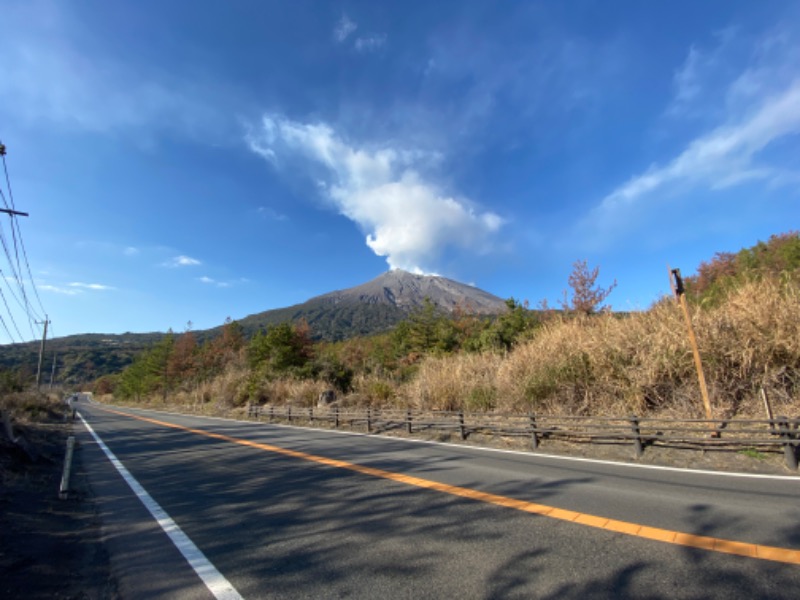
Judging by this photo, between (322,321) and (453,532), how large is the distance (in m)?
146

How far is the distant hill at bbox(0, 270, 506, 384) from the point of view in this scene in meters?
122

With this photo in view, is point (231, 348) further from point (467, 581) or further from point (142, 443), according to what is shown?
point (467, 581)

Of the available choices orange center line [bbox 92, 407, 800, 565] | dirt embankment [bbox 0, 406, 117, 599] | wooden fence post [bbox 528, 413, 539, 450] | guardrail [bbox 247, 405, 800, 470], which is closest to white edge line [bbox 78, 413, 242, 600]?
dirt embankment [bbox 0, 406, 117, 599]

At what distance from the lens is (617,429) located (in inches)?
319

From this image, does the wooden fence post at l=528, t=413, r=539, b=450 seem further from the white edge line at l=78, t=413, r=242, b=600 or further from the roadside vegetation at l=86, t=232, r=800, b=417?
the white edge line at l=78, t=413, r=242, b=600

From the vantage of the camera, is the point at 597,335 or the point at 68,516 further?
the point at 597,335

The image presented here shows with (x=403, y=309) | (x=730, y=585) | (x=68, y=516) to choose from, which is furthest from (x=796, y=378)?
(x=403, y=309)

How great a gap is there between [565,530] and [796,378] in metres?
7.49

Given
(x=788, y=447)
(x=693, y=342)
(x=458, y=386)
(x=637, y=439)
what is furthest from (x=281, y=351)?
(x=788, y=447)

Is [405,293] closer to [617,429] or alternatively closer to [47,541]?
[617,429]

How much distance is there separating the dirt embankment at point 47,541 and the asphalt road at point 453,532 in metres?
0.19

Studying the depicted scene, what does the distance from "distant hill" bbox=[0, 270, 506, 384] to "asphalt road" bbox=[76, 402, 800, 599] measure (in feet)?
298

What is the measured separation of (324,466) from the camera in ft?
25.5

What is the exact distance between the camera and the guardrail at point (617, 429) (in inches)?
253
